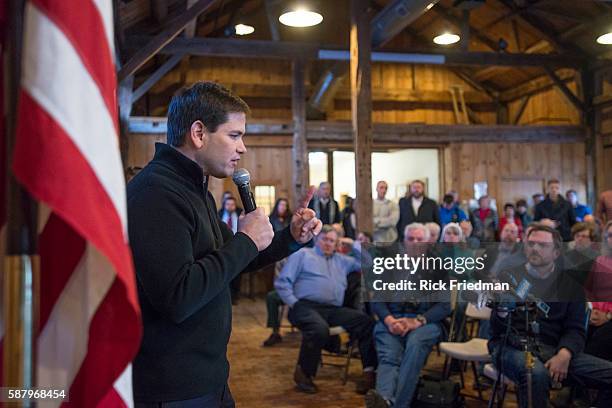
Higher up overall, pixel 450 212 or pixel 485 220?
pixel 450 212

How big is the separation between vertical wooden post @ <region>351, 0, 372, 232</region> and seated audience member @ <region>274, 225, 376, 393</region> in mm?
1467

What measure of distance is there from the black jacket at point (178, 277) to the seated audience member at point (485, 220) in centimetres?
803

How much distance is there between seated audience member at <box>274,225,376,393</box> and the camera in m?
4.70

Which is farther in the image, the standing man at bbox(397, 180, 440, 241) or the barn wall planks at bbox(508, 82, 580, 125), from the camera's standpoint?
the barn wall planks at bbox(508, 82, 580, 125)

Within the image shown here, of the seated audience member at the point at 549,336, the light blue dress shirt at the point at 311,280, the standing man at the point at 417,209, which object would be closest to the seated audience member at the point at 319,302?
→ the light blue dress shirt at the point at 311,280

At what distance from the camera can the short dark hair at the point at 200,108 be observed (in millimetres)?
1515

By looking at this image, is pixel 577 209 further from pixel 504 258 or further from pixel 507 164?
pixel 504 258

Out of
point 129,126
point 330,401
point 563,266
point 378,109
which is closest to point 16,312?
point 563,266

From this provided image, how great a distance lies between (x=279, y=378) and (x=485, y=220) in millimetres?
5509

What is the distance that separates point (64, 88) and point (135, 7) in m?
6.90

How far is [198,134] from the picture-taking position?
1.52m

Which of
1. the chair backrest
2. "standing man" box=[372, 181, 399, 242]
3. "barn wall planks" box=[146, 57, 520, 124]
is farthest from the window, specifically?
the chair backrest

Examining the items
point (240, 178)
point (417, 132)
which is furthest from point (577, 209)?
point (240, 178)

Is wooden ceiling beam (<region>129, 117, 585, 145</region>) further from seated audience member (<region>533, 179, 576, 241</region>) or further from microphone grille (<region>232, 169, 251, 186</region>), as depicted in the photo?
microphone grille (<region>232, 169, 251, 186</region>)
